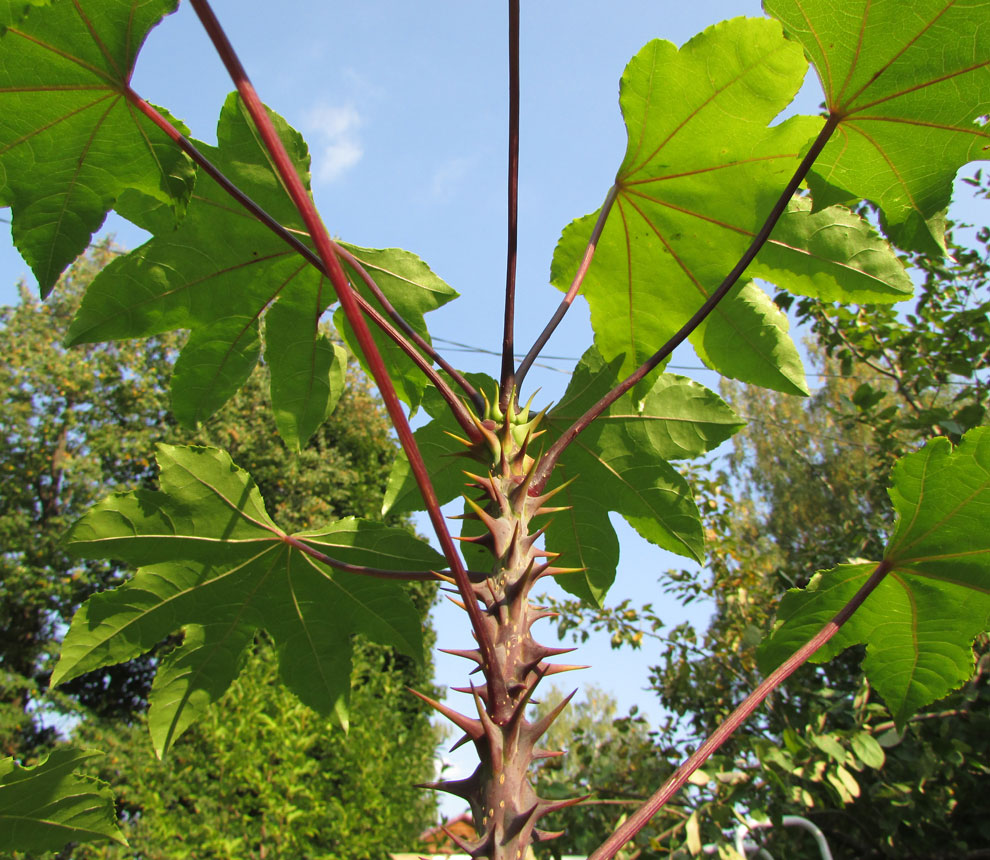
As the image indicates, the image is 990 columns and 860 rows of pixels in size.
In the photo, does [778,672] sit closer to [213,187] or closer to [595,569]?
[595,569]

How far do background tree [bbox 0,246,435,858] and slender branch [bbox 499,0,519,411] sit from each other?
6366mm

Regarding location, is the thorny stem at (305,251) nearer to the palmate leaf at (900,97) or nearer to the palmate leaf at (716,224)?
the palmate leaf at (716,224)

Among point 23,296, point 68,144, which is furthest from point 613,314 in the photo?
point 23,296

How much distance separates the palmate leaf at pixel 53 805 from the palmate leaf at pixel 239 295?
64 cm

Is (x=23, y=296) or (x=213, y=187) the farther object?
(x=23, y=296)

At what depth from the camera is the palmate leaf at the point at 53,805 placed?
1.20 metres

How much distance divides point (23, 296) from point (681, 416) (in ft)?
64.0

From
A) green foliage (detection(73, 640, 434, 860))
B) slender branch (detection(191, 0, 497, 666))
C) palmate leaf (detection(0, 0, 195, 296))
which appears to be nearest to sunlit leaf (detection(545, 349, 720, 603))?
slender branch (detection(191, 0, 497, 666))

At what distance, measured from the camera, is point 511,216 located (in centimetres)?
117

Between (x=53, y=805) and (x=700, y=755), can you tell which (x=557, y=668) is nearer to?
(x=700, y=755)

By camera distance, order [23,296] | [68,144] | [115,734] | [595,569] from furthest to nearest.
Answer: [23,296]
[115,734]
[595,569]
[68,144]

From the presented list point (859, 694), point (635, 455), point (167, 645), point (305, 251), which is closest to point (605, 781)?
point (859, 694)

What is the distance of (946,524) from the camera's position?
1038 mm

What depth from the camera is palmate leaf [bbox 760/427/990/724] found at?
1013 millimetres
